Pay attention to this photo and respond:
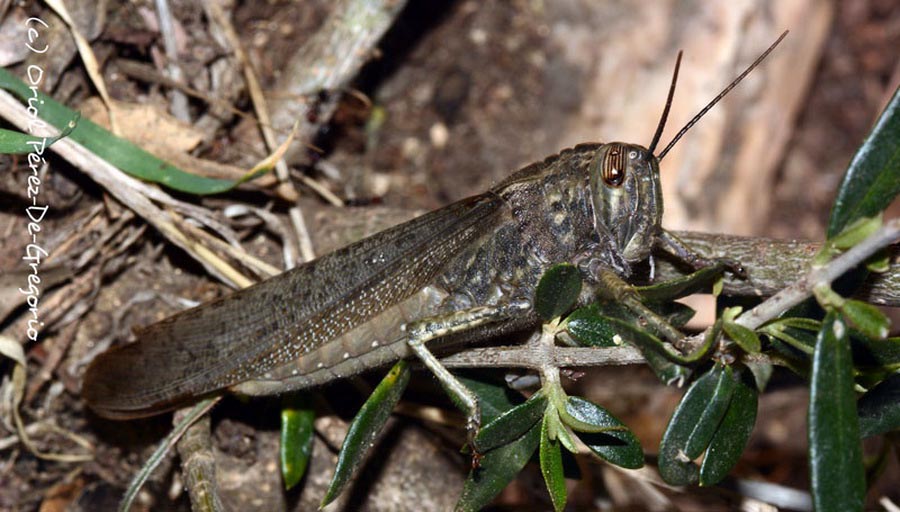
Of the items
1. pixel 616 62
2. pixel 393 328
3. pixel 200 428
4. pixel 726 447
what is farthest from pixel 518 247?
pixel 616 62

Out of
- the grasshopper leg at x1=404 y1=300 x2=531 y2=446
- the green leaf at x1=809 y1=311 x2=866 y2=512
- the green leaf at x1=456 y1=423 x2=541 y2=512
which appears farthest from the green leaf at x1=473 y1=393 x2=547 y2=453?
the green leaf at x1=809 y1=311 x2=866 y2=512

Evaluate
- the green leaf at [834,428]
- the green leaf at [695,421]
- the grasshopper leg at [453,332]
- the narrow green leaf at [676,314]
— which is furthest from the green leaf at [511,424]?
the green leaf at [834,428]

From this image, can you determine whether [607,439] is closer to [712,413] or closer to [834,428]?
[712,413]

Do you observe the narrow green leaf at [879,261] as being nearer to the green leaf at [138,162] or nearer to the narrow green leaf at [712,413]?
the narrow green leaf at [712,413]

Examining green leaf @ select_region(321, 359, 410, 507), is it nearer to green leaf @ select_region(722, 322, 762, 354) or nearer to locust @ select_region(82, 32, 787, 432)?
locust @ select_region(82, 32, 787, 432)

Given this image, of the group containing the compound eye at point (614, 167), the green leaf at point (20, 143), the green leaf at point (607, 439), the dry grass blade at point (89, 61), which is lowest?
the green leaf at point (607, 439)

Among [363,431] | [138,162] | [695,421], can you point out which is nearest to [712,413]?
[695,421]
